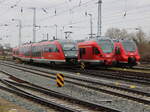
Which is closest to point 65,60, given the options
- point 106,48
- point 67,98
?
point 106,48

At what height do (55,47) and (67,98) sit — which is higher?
(55,47)

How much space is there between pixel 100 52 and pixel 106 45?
1098 mm

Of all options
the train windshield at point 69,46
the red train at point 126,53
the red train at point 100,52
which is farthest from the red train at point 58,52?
the red train at point 126,53

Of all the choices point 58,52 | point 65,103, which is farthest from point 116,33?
point 65,103

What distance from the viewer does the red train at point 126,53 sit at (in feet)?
89.8

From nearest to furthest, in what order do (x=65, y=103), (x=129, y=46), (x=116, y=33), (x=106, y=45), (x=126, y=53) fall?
(x=65, y=103)
(x=106, y=45)
(x=126, y=53)
(x=129, y=46)
(x=116, y=33)

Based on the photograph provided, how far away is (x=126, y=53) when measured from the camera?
2742 centimetres

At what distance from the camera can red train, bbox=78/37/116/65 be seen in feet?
84.0

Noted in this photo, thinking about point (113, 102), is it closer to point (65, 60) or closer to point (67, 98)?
point (67, 98)

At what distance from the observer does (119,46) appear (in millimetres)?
27891

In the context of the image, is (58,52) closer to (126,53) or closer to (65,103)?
(126,53)

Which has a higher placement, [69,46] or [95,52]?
[69,46]

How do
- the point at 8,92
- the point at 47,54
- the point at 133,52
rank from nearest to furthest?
1. the point at 8,92
2. the point at 133,52
3. the point at 47,54

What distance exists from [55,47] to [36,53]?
751 centimetres
